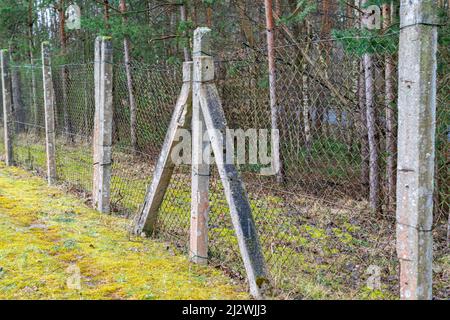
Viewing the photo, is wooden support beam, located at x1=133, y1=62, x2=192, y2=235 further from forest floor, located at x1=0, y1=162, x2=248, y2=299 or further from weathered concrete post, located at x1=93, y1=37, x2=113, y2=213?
weathered concrete post, located at x1=93, y1=37, x2=113, y2=213

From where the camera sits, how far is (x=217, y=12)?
16734 millimetres

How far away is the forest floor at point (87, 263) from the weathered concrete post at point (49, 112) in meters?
1.66

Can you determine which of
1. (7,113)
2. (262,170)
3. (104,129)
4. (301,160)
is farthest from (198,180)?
(7,113)

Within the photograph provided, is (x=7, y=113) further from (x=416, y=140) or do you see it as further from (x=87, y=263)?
(x=416, y=140)

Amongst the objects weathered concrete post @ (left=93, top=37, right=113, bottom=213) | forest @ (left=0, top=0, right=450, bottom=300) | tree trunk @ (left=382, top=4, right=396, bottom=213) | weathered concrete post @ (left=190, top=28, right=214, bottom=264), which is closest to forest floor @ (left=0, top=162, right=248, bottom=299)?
forest @ (left=0, top=0, right=450, bottom=300)

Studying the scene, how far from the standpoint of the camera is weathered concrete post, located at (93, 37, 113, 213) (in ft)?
19.6

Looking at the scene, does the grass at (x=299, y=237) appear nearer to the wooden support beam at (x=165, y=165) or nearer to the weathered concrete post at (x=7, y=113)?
the wooden support beam at (x=165, y=165)

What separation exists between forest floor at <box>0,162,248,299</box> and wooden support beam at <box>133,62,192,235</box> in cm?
22

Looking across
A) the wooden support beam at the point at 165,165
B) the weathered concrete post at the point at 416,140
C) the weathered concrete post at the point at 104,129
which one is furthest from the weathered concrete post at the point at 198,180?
the weathered concrete post at the point at 104,129

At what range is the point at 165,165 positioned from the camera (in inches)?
184

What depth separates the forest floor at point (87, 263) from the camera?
12.0ft
